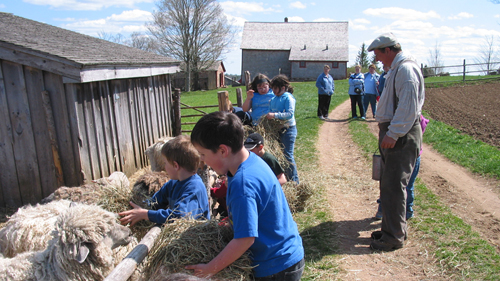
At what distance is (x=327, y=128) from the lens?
1292 centimetres

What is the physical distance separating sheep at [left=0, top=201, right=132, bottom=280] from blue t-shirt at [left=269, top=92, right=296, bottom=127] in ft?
12.8

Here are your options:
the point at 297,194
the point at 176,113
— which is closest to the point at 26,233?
the point at 297,194

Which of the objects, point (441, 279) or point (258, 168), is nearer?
point (258, 168)

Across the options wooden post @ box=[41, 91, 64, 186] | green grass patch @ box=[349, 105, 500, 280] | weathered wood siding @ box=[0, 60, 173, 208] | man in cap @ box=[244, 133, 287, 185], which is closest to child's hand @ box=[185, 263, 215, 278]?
man in cap @ box=[244, 133, 287, 185]

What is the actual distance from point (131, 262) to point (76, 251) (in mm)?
577

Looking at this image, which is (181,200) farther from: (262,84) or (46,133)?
(46,133)

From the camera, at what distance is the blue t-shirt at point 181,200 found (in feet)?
9.30

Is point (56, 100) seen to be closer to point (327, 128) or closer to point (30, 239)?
point (30, 239)

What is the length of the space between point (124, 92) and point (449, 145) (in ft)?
27.7

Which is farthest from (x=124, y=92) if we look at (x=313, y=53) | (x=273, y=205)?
(x=313, y=53)

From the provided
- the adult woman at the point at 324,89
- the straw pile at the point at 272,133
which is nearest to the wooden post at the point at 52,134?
the straw pile at the point at 272,133

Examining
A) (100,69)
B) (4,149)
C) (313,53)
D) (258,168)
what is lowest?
(4,149)

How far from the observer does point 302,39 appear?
52.7 metres

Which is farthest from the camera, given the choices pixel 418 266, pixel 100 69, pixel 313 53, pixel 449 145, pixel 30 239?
pixel 313 53
